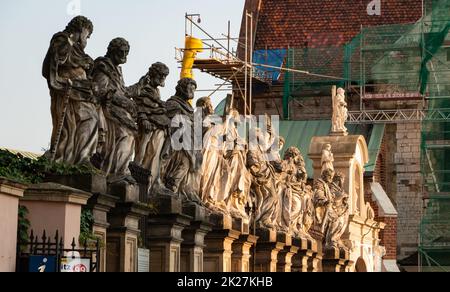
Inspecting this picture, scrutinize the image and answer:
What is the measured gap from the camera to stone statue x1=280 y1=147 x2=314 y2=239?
115 ft

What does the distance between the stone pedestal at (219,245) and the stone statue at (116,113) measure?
5.93m

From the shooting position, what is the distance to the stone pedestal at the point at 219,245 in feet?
91.2

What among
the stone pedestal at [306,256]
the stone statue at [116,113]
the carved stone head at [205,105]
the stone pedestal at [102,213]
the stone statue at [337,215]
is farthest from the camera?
the stone statue at [337,215]

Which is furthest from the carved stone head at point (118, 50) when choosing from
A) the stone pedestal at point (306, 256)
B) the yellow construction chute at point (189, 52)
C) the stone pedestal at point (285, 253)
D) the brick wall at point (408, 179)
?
the brick wall at point (408, 179)

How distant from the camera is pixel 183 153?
25984 mm

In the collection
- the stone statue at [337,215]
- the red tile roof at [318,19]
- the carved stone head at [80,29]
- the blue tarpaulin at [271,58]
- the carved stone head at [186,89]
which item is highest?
the red tile roof at [318,19]

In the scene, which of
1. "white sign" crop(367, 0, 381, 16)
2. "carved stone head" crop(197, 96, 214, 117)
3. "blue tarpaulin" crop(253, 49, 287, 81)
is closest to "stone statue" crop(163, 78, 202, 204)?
"carved stone head" crop(197, 96, 214, 117)

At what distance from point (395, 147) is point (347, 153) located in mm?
11621

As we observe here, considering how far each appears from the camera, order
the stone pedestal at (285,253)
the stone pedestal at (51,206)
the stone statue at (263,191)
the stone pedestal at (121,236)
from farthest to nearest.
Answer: the stone pedestal at (285,253) < the stone statue at (263,191) < the stone pedestal at (121,236) < the stone pedestal at (51,206)

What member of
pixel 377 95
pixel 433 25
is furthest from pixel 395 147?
pixel 433 25

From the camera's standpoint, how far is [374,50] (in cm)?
6097

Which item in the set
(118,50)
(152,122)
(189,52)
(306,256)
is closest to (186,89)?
(152,122)

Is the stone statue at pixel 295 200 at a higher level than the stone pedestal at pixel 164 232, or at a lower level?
higher

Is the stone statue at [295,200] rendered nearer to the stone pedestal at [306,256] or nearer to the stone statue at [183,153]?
the stone pedestal at [306,256]
